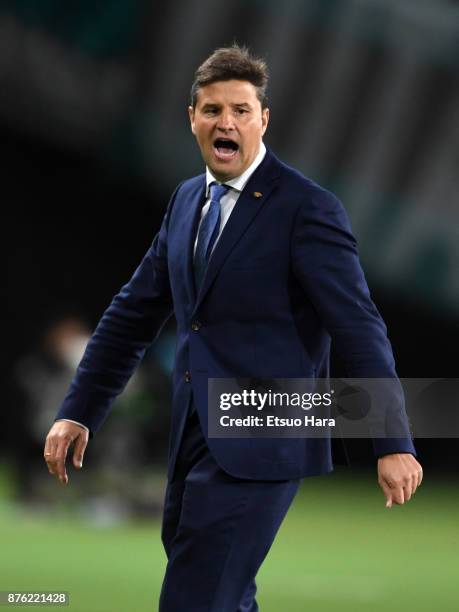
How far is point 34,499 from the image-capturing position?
24.0 feet

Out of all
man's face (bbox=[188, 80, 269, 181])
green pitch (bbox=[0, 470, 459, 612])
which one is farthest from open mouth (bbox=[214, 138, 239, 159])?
green pitch (bbox=[0, 470, 459, 612])

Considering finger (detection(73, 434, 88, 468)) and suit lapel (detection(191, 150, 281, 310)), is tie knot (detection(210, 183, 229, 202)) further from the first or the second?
finger (detection(73, 434, 88, 468))

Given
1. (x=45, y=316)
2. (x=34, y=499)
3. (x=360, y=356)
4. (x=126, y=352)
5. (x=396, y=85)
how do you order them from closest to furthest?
(x=360, y=356) → (x=126, y=352) → (x=34, y=499) → (x=396, y=85) → (x=45, y=316)

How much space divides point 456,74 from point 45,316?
292 cm

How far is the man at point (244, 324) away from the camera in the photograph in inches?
125

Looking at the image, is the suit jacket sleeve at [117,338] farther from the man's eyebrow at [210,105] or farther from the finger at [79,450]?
the man's eyebrow at [210,105]

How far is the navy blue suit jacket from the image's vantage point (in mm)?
3145

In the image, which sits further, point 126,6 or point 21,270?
point 21,270

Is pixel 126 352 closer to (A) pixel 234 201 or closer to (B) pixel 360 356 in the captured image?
(A) pixel 234 201

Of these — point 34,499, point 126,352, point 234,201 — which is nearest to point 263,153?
point 234,201

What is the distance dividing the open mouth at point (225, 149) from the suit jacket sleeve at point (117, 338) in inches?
12.9

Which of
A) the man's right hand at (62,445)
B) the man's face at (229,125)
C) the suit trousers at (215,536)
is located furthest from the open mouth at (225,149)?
the man's right hand at (62,445)

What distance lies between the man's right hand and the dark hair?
92 cm

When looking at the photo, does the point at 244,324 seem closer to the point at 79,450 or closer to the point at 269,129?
the point at 79,450
